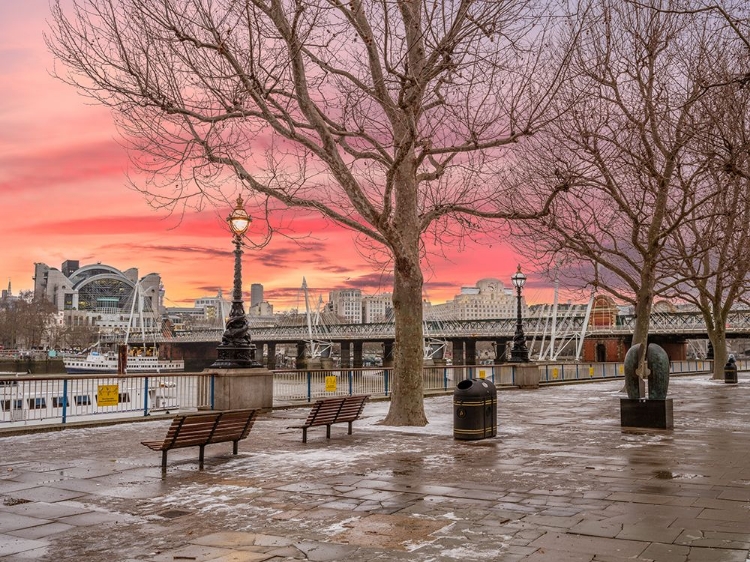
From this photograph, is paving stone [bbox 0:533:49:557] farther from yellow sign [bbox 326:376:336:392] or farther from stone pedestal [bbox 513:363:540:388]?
stone pedestal [bbox 513:363:540:388]

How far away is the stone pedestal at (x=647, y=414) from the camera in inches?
627

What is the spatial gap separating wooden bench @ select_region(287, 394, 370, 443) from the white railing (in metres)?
3.71

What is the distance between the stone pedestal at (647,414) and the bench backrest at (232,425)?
28.9 ft

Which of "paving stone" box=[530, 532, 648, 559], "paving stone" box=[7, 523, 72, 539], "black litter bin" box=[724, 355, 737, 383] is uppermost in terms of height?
"black litter bin" box=[724, 355, 737, 383]

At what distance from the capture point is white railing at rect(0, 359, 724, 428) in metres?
17.1

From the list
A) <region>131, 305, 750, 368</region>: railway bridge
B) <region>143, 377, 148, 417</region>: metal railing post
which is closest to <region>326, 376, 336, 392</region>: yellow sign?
<region>143, 377, 148, 417</region>: metal railing post

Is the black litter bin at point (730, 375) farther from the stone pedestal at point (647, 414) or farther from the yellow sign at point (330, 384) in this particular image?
the stone pedestal at point (647, 414)

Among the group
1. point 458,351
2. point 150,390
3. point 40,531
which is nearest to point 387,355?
point 458,351

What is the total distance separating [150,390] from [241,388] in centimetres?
264

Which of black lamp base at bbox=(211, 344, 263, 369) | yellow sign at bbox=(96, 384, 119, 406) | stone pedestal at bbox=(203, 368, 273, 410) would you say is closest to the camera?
yellow sign at bbox=(96, 384, 119, 406)

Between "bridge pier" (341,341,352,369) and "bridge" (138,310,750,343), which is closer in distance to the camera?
"bridge" (138,310,750,343)

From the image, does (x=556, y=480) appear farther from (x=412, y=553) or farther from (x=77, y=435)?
(x=77, y=435)

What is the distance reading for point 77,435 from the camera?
15.3 m

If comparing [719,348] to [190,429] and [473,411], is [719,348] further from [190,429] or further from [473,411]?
[190,429]
